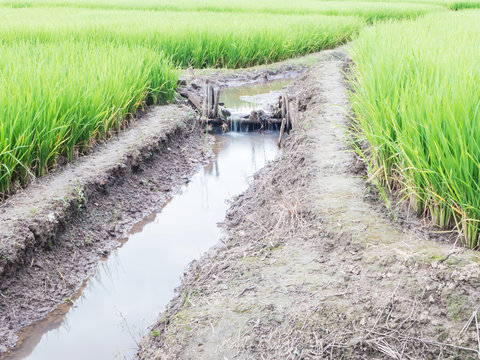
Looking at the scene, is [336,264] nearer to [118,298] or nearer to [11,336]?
[118,298]

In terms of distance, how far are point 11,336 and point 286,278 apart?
1213mm

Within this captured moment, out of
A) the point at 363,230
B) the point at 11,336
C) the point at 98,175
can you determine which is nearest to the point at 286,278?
the point at 363,230

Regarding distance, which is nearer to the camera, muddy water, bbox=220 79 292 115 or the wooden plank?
the wooden plank

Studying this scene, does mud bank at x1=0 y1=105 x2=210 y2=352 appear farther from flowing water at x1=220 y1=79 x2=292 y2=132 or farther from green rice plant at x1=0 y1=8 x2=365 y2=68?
green rice plant at x1=0 y1=8 x2=365 y2=68

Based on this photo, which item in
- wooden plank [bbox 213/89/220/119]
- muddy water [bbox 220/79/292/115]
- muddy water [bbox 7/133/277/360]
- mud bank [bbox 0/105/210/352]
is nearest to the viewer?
muddy water [bbox 7/133/277/360]

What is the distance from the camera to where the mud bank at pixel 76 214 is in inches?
92.1

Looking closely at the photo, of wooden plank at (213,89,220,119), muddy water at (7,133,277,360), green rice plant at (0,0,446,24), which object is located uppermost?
green rice plant at (0,0,446,24)

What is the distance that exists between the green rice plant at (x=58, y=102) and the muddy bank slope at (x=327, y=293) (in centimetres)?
118

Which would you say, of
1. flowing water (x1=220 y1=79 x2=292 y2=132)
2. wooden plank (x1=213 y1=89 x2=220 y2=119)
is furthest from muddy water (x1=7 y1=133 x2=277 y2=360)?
flowing water (x1=220 y1=79 x2=292 y2=132)

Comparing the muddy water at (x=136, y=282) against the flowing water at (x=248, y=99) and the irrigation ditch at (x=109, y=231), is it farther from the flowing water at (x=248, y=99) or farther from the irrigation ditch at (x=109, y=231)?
the flowing water at (x=248, y=99)

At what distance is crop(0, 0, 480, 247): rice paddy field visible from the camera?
1.97 meters

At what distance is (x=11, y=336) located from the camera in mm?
2152

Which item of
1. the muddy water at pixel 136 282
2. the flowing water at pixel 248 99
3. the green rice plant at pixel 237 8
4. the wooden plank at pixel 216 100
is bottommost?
the muddy water at pixel 136 282

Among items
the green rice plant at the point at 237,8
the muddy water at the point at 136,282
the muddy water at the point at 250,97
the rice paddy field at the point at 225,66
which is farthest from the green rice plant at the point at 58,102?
the green rice plant at the point at 237,8
